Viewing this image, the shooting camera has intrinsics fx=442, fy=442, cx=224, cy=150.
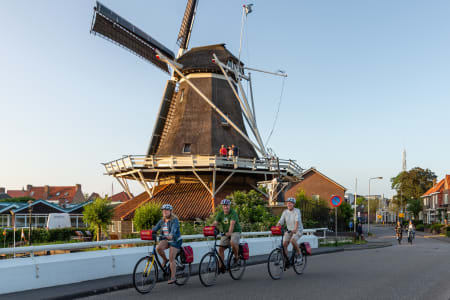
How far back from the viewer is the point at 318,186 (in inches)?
2484

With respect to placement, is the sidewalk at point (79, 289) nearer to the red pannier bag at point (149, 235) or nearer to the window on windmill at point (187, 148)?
the red pannier bag at point (149, 235)

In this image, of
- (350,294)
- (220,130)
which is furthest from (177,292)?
(220,130)

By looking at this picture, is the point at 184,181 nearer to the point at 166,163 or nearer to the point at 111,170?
the point at 166,163

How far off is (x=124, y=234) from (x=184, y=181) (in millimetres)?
6008

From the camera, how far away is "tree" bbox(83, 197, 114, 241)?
110ft

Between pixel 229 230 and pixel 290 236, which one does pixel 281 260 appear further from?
pixel 229 230

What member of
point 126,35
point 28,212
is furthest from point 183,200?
point 28,212

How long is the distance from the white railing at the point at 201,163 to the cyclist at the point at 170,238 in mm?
21412

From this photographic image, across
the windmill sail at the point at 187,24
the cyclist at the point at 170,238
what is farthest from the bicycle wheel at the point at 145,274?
the windmill sail at the point at 187,24

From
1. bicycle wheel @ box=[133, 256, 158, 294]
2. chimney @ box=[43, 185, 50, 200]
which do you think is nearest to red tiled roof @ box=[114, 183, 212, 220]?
bicycle wheel @ box=[133, 256, 158, 294]

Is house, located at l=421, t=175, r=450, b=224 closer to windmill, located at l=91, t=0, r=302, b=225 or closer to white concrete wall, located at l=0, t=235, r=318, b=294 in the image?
windmill, located at l=91, t=0, r=302, b=225

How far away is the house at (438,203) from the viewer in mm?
69062

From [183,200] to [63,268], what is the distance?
22524 millimetres

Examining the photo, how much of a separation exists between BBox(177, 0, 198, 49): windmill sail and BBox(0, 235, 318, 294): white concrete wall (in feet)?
105
